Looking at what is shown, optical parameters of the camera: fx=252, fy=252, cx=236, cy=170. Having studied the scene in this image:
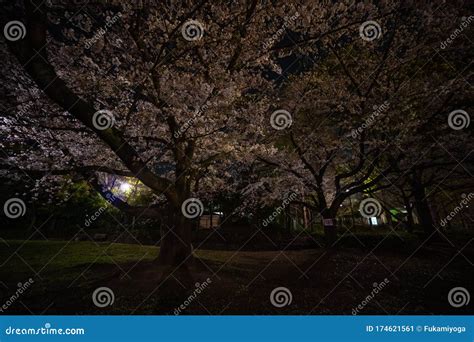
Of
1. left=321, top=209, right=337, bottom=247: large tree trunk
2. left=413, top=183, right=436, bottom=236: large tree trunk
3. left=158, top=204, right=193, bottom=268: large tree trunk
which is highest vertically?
left=413, top=183, right=436, bottom=236: large tree trunk

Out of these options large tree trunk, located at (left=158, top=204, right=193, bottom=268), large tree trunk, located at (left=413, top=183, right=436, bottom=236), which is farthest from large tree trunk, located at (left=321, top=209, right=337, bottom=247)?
large tree trunk, located at (left=413, top=183, right=436, bottom=236)

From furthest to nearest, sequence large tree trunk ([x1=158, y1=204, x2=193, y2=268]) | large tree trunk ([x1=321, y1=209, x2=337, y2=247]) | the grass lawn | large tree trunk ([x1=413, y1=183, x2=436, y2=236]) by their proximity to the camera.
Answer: large tree trunk ([x1=413, y1=183, x2=436, y2=236])
large tree trunk ([x1=321, y1=209, x2=337, y2=247])
large tree trunk ([x1=158, y1=204, x2=193, y2=268])
the grass lawn

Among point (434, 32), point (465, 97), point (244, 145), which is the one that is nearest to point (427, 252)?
point (465, 97)

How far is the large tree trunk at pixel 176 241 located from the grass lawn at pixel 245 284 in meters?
0.58

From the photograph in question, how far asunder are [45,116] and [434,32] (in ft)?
46.8

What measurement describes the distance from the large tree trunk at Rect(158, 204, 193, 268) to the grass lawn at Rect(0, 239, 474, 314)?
1.91 feet

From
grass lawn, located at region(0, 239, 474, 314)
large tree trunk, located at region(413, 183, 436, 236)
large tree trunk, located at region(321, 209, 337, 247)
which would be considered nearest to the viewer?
grass lawn, located at region(0, 239, 474, 314)

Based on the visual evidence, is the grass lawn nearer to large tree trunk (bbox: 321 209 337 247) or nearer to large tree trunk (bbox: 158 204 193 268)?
large tree trunk (bbox: 158 204 193 268)

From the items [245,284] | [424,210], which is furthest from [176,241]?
[424,210]

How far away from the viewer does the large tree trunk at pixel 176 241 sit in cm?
982

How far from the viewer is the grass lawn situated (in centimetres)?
705

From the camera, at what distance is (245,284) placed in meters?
9.02

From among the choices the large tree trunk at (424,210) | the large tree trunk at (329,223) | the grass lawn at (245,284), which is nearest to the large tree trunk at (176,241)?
the grass lawn at (245,284)

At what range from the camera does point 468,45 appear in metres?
9.78
